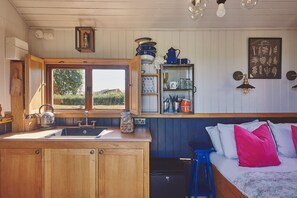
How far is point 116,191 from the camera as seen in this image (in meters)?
2.27

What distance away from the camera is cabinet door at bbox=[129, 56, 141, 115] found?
253cm

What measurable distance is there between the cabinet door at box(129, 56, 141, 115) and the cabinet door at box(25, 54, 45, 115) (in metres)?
1.15

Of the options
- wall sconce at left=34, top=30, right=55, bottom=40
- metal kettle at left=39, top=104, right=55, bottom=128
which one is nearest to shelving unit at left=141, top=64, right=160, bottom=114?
metal kettle at left=39, top=104, right=55, bottom=128

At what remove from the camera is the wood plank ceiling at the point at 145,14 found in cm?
259

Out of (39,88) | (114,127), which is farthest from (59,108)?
(114,127)

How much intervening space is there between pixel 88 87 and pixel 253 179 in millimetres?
2221

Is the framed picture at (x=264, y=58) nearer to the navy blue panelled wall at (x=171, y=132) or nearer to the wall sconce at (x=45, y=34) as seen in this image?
the navy blue panelled wall at (x=171, y=132)

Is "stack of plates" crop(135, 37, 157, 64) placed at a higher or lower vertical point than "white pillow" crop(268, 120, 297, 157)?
higher

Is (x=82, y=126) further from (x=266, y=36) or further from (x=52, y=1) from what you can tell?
(x=266, y=36)

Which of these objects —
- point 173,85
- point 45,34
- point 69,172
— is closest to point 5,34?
point 45,34

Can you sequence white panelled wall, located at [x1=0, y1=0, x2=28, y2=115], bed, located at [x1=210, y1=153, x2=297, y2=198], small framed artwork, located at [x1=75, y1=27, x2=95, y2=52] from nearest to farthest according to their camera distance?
bed, located at [x1=210, y1=153, x2=297, y2=198]
white panelled wall, located at [x1=0, y1=0, x2=28, y2=115]
small framed artwork, located at [x1=75, y1=27, x2=95, y2=52]

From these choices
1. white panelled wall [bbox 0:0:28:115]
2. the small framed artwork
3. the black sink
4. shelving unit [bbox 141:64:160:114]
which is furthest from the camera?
shelving unit [bbox 141:64:160:114]

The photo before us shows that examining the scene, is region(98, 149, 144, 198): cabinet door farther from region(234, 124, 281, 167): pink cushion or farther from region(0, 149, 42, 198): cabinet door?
region(234, 124, 281, 167): pink cushion

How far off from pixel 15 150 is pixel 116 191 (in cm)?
113
